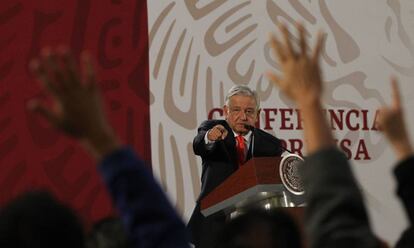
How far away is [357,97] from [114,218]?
574cm

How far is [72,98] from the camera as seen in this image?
3.98ft

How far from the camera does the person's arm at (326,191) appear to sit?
1.20 m

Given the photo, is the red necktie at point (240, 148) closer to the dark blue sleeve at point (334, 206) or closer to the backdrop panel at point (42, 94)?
the backdrop panel at point (42, 94)

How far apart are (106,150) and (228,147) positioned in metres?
3.97

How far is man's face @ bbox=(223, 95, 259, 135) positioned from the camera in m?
5.20

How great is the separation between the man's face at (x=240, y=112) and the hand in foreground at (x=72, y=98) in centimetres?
392

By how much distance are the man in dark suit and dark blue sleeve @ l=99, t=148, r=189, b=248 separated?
364 centimetres

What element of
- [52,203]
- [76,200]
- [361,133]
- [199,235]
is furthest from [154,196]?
[361,133]

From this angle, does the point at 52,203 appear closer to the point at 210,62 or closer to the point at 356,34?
the point at 210,62

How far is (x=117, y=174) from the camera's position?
48.8 inches

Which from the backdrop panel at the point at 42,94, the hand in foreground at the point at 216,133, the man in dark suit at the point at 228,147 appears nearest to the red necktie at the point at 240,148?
the man in dark suit at the point at 228,147

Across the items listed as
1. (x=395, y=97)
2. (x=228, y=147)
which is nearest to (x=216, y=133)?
(x=228, y=147)

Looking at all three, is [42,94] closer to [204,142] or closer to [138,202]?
[204,142]

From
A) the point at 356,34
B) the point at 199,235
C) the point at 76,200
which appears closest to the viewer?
the point at 199,235
